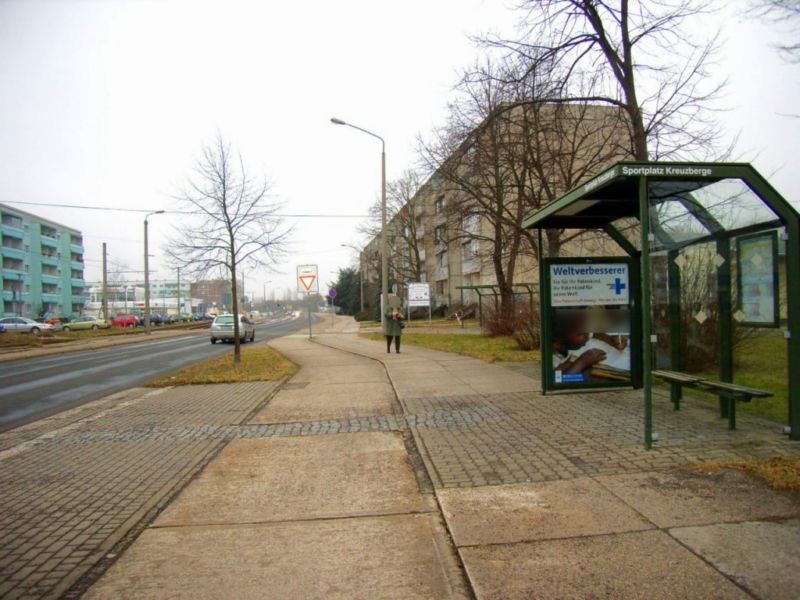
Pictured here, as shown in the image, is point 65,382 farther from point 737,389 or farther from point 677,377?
point 737,389

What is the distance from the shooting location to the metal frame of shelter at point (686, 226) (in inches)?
218

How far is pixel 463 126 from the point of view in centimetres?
1686

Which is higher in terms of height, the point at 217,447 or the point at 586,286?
the point at 586,286

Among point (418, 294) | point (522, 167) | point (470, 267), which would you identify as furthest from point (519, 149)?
point (470, 267)

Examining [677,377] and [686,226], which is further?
[686,226]

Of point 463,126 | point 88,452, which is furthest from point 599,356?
point 463,126

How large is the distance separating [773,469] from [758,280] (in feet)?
7.69

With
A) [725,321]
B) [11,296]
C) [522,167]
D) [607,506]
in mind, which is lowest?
[607,506]

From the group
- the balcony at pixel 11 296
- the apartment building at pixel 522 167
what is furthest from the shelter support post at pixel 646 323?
the balcony at pixel 11 296

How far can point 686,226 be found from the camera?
7035mm

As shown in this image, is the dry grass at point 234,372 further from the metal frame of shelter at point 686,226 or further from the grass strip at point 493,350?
the metal frame of shelter at point 686,226

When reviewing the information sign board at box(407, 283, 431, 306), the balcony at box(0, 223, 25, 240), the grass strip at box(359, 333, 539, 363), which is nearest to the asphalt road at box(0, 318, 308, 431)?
the grass strip at box(359, 333, 539, 363)

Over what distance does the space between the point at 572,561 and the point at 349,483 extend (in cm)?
212

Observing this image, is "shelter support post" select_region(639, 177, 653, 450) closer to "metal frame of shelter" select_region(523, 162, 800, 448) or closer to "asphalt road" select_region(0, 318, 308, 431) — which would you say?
"metal frame of shelter" select_region(523, 162, 800, 448)
